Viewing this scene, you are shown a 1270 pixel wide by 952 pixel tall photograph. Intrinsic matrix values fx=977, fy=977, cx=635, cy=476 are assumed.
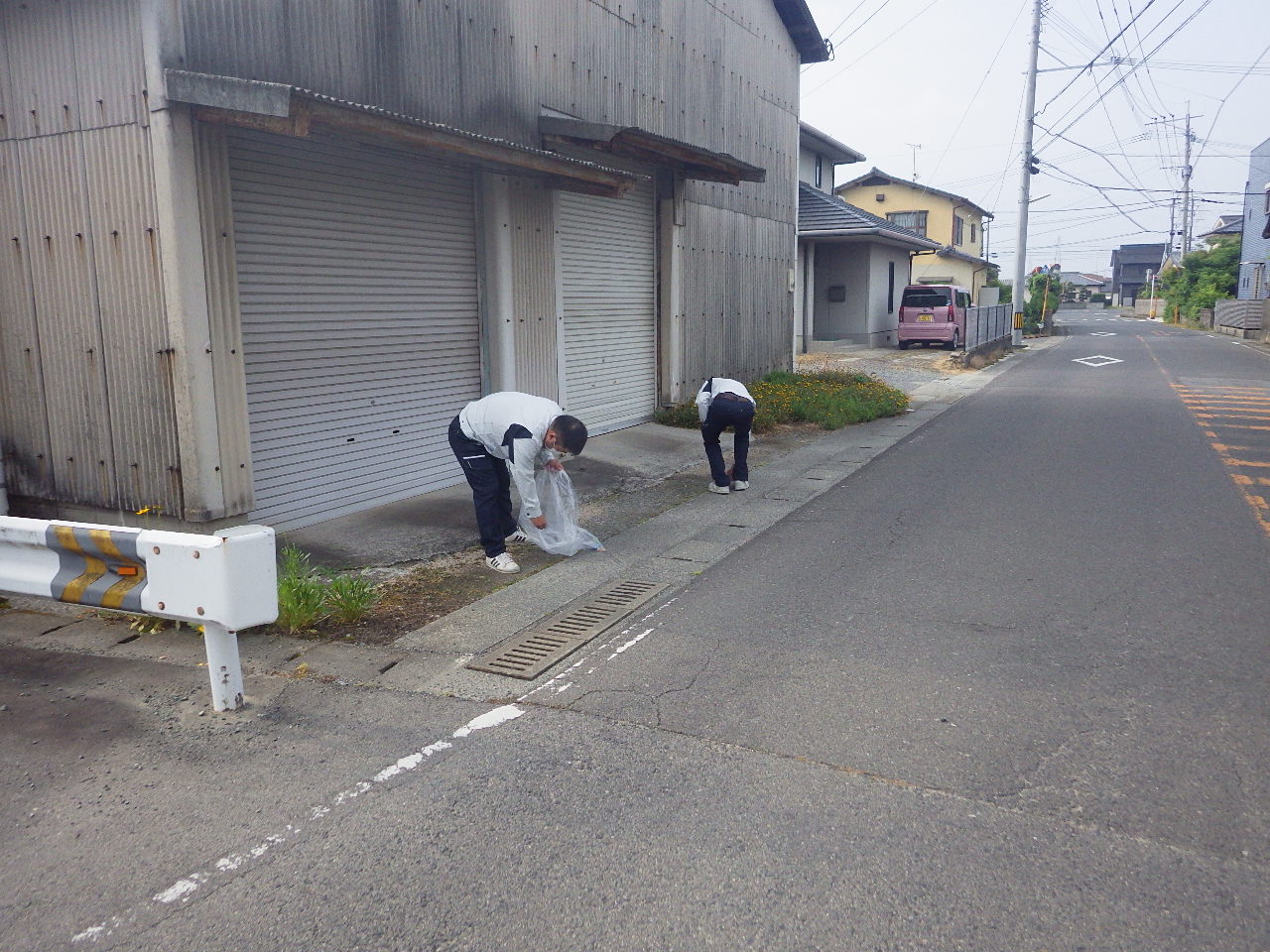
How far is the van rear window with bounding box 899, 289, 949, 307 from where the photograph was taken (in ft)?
98.7

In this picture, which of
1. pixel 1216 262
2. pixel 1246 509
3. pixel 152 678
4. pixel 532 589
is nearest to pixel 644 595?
pixel 532 589

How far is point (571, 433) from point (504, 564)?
1.21 m

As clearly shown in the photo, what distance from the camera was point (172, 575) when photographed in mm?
4598

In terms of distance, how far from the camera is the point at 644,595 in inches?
258

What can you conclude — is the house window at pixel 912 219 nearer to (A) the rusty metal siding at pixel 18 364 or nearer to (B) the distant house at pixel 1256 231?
(B) the distant house at pixel 1256 231

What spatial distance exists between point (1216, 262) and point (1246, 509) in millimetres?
48027

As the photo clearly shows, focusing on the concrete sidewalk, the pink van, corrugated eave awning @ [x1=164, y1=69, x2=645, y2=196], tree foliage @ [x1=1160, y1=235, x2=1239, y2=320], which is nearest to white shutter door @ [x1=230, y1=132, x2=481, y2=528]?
the concrete sidewalk

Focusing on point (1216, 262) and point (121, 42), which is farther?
point (1216, 262)

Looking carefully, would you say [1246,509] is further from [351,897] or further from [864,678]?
[351,897]

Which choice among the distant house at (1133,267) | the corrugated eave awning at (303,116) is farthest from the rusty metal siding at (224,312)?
the distant house at (1133,267)

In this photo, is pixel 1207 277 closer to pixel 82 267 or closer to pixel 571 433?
pixel 571 433

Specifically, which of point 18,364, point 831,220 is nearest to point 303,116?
point 18,364

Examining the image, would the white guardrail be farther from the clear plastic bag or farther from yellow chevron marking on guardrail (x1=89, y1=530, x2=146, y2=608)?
the clear plastic bag

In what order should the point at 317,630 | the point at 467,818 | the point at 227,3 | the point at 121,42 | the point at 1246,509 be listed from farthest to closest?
the point at 1246,509 → the point at 227,3 → the point at 121,42 → the point at 317,630 → the point at 467,818
